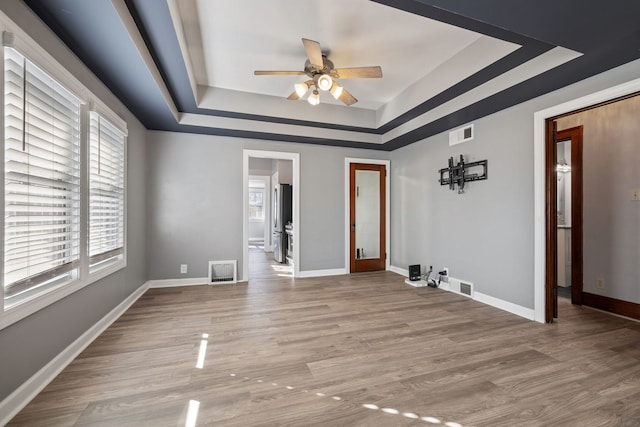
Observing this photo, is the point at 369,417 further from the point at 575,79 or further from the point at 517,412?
the point at 575,79

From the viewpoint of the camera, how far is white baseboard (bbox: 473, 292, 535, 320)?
2.93 meters

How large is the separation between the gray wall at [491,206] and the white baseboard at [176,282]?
3573mm

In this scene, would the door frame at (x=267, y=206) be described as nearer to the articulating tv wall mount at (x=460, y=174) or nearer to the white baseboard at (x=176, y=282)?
the white baseboard at (x=176, y=282)

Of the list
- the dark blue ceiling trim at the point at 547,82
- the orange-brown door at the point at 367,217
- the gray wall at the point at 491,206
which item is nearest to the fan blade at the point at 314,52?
the dark blue ceiling trim at the point at 547,82

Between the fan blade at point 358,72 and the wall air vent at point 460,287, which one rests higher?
the fan blade at point 358,72

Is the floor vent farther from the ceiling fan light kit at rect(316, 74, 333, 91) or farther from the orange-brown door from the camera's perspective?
the ceiling fan light kit at rect(316, 74, 333, 91)

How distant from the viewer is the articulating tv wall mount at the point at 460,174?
350 cm

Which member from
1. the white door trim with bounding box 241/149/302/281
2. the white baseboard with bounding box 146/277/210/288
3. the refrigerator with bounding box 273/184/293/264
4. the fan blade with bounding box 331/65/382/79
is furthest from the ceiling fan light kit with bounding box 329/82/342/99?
the refrigerator with bounding box 273/184/293/264

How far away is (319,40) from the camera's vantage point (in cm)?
267

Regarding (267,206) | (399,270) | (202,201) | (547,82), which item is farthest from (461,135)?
(267,206)

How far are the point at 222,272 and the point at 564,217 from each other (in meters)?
5.42

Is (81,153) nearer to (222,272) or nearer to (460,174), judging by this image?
(222,272)

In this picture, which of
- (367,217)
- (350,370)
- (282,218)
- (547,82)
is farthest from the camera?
(282,218)

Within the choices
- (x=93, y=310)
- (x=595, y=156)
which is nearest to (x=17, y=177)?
(x=93, y=310)
